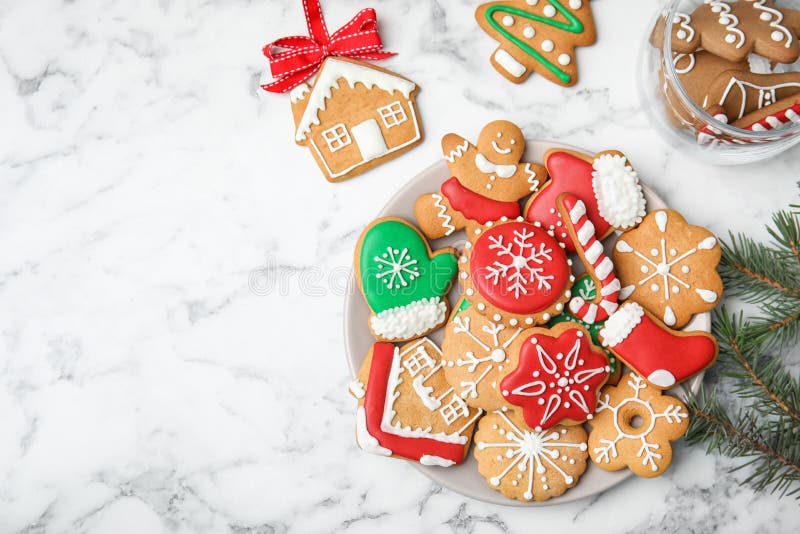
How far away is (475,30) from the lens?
156 cm

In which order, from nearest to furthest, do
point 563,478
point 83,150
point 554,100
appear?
point 563,478
point 554,100
point 83,150

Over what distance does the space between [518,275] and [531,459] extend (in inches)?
14.6

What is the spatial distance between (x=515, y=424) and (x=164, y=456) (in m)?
0.83

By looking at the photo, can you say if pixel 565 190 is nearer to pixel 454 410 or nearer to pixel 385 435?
pixel 454 410

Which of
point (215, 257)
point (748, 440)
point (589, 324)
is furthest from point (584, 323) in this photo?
point (215, 257)

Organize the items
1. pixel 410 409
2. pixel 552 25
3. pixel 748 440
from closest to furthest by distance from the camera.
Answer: pixel 748 440, pixel 410 409, pixel 552 25

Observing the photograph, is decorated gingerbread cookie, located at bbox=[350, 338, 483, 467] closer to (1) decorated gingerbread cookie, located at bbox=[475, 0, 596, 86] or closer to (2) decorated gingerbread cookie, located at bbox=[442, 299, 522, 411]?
(2) decorated gingerbread cookie, located at bbox=[442, 299, 522, 411]

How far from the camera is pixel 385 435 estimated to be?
1355 millimetres

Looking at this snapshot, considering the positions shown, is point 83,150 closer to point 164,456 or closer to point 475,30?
point 164,456

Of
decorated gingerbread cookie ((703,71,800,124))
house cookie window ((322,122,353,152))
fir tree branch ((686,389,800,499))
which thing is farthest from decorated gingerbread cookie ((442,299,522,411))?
decorated gingerbread cookie ((703,71,800,124))

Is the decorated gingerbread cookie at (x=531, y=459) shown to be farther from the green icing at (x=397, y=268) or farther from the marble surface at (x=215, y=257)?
the green icing at (x=397, y=268)

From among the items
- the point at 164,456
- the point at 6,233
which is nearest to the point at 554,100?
the point at 164,456

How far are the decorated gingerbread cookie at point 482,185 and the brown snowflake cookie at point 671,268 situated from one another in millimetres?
239

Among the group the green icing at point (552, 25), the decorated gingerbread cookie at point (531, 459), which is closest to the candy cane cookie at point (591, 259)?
the decorated gingerbread cookie at point (531, 459)
